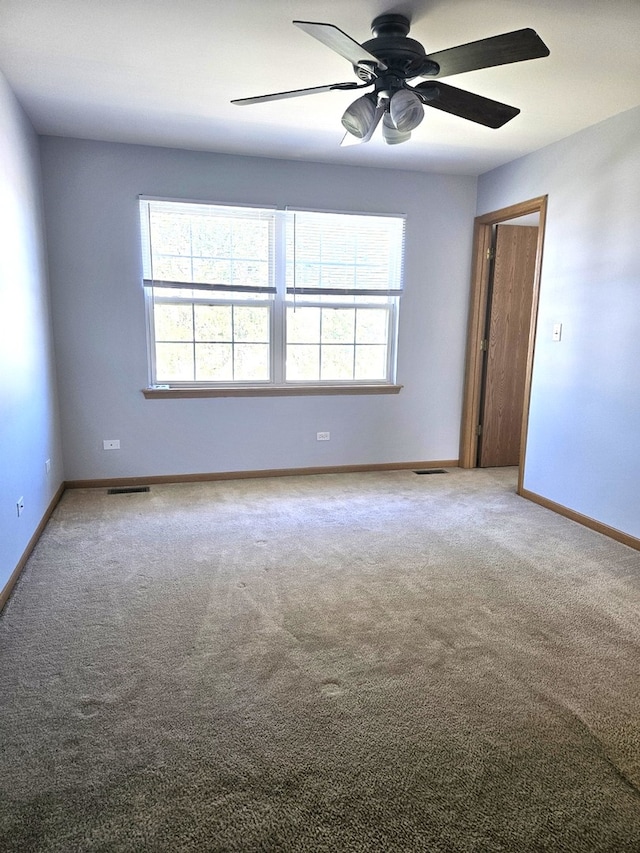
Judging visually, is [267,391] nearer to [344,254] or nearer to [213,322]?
[213,322]

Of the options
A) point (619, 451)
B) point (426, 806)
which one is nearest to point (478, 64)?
point (619, 451)

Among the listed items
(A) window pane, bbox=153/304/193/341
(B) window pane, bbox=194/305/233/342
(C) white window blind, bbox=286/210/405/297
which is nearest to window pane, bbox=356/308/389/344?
(C) white window blind, bbox=286/210/405/297

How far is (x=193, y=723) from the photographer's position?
5.51 ft

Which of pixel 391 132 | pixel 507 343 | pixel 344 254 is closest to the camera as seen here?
pixel 391 132

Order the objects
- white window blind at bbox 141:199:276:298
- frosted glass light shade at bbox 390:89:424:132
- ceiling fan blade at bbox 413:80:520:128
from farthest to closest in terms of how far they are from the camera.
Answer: white window blind at bbox 141:199:276:298
ceiling fan blade at bbox 413:80:520:128
frosted glass light shade at bbox 390:89:424:132

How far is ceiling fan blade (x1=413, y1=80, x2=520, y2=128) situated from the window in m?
2.02

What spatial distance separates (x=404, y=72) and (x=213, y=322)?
246 cm

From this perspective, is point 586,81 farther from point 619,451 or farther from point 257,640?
point 257,640

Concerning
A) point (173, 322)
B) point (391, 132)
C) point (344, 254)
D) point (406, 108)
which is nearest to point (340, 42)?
point (406, 108)

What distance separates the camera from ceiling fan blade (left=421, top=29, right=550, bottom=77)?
1803 mm

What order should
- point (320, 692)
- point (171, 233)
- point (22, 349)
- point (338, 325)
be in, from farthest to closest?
1. point (338, 325)
2. point (171, 233)
3. point (22, 349)
4. point (320, 692)

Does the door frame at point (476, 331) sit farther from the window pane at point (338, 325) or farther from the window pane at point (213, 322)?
the window pane at point (213, 322)

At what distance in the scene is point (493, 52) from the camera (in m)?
1.92

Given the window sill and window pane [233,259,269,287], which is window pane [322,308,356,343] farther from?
window pane [233,259,269,287]
